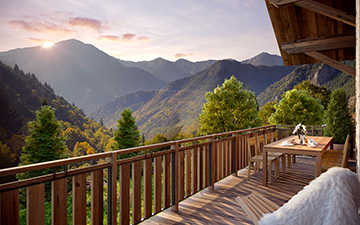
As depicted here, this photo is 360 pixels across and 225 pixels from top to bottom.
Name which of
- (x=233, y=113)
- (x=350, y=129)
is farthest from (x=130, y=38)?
(x=350, y=129)

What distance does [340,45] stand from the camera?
13.0 ft

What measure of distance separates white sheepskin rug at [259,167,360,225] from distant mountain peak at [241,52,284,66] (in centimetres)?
6253

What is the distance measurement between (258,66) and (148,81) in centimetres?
3448

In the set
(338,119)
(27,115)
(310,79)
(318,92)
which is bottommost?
(27,115)

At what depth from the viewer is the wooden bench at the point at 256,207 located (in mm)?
1811

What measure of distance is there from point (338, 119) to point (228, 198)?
22.4 ft

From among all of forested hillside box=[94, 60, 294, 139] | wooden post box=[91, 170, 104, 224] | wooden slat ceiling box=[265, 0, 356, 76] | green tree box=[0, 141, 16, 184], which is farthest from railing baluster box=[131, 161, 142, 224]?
forested hillside box=[94, 60, 294, 139]

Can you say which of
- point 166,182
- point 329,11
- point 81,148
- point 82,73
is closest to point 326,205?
point 166,182

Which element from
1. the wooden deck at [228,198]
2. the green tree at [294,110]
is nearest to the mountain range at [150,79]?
the green tree at [294,110]

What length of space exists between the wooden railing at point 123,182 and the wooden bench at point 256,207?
38.0 inches

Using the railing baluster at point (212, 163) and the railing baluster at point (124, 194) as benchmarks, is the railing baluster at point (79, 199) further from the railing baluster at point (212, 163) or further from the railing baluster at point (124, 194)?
the railing baluster at point (212, 163)

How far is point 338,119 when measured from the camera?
8.25 metres

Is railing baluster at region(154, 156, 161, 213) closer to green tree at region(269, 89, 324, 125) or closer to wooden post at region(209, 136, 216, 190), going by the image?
wooden post at region(209, 136, 216, 190)

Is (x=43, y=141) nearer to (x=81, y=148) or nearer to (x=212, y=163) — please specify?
(x=81, y=148)
